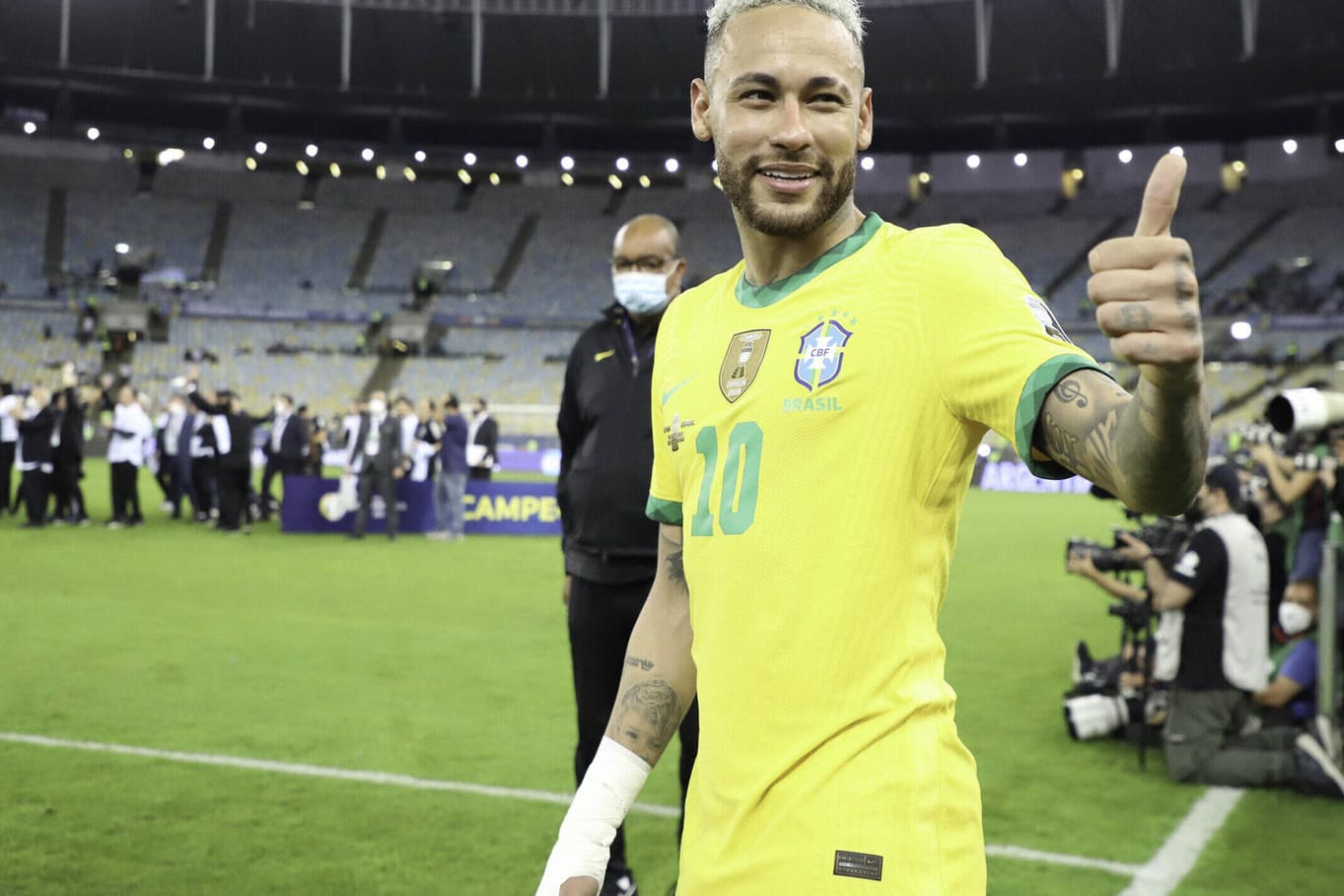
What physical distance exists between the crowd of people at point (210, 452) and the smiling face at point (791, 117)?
14.9 metres

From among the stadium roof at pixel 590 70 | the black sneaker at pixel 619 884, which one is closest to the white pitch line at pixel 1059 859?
the black sneaker at pixel 619 884

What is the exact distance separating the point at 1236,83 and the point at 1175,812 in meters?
41.1

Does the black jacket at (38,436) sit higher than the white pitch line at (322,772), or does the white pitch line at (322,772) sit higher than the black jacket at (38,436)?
the black jacket at (38,436)

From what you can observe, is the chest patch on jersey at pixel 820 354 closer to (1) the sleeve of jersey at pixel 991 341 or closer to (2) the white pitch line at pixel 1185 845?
(1) the sleeve of jersey at pixel 991 341

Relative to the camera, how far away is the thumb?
1.24 metres

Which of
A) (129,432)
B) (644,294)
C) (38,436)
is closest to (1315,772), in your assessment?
(644,294)

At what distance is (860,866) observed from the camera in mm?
1773

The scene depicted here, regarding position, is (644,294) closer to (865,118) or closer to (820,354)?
(865,118)

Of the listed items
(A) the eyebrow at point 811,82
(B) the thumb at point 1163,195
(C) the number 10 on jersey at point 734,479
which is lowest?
(C) the number 10 on jersey at point 734,479

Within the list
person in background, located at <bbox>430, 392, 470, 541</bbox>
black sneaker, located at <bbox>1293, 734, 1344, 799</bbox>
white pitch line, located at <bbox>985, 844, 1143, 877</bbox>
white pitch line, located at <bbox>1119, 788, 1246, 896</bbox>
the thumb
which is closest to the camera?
the thumb

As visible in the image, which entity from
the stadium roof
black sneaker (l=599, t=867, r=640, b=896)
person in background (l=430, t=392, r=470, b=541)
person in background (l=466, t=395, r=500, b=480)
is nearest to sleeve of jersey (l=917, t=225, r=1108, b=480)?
black sneaker (l=599, t=867, r=640, b=896)

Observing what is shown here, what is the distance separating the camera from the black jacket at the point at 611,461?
4.54 metres

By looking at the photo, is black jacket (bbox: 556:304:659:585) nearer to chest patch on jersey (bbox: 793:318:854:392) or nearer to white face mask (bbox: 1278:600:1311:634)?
chest patch on jersey (bbox: 793:318:854:392)

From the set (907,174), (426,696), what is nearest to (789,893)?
(426,696)
